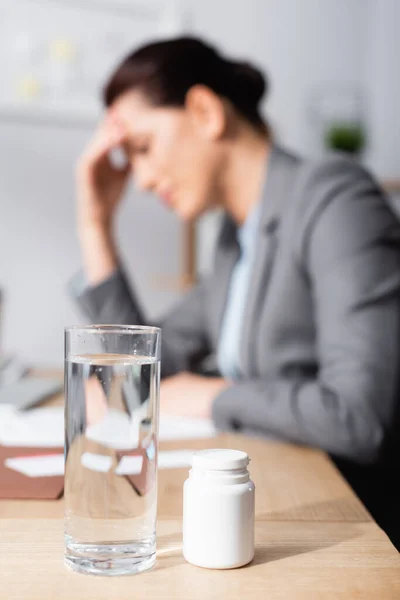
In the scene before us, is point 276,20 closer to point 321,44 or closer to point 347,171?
point 321,44

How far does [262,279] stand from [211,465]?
800mm

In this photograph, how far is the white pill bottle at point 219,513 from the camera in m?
0.51

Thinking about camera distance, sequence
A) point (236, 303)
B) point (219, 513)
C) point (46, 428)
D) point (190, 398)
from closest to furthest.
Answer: point (219, 513) < point (46, 428) < point (190, 398) < point (236, 303)

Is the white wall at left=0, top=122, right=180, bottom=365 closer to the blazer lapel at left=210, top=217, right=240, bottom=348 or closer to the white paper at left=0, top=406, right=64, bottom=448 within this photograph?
the blazer lapel at left=210, top=217, right=240, bottom=348

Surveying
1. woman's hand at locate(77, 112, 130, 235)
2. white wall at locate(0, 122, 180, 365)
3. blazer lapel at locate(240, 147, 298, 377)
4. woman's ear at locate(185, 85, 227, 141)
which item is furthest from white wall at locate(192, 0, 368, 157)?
blazer lapel at locate(240, 147, 298, 377)

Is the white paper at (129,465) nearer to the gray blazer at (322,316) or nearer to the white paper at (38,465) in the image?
the white paper at (38,465)

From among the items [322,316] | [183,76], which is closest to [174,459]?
[322,316]

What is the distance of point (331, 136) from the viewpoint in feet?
8.71

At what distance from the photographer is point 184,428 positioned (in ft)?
3.44

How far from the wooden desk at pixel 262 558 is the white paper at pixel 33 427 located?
0.77 ft

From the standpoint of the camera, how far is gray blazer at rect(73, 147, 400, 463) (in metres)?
1.01

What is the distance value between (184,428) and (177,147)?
636 millimetres

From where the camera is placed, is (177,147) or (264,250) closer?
(264,250)

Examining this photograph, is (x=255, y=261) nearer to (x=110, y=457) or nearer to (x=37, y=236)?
(x=110, y=457)
